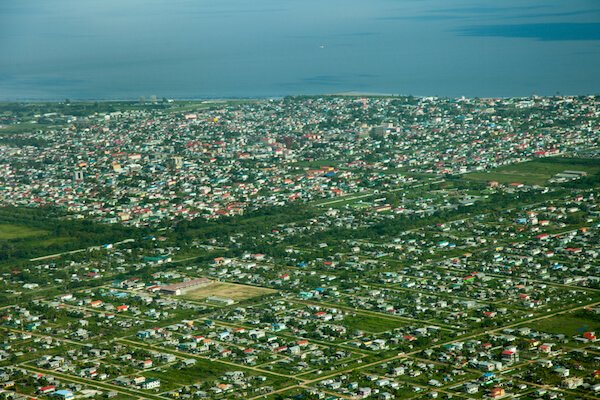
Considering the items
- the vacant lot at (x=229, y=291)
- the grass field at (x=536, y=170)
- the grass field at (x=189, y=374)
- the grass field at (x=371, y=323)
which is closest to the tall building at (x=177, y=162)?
the grass field at (x=536, y=170)

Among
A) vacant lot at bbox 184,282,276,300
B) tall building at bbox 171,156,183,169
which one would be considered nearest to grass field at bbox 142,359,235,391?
vacant lot at bbox 184,282,276,300

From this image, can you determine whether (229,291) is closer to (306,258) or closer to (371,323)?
(306,258)

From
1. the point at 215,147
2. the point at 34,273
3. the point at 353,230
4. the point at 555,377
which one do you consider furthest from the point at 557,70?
the point at 555,377

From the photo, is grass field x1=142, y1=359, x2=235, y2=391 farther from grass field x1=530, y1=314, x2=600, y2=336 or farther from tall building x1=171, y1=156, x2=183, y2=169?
tall building x1=171, y1=156, x2=183, y2=169

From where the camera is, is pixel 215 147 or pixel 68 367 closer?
pixel 68 367

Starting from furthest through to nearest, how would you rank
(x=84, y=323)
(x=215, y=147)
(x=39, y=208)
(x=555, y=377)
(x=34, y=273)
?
1. (x=215, y=147)
2. (x=39, y=208)
3. (x=34, y=273)
4. (x=84, y=323)
5. (x=555, y=377)

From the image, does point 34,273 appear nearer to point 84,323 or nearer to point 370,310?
point 84,323
